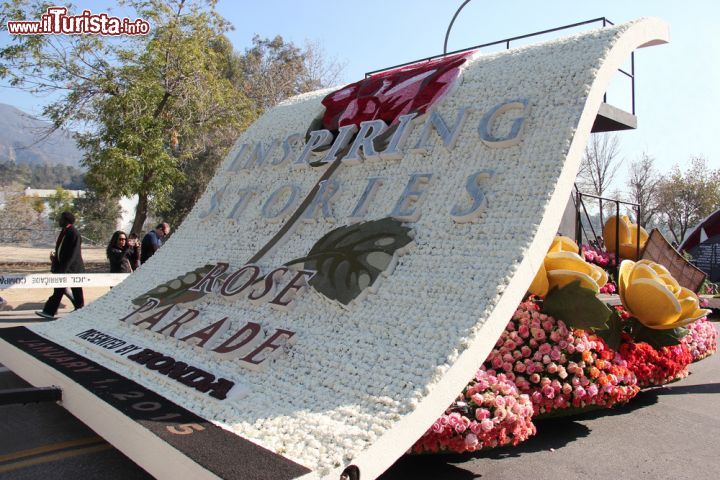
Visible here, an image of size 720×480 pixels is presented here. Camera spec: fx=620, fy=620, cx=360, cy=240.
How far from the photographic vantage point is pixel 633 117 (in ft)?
24.3

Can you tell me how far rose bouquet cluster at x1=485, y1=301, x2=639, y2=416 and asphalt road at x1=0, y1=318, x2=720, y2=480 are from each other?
27cm

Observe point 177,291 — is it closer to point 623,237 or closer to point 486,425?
point 486,425

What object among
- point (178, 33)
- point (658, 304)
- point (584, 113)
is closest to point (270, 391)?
point (584, 113)

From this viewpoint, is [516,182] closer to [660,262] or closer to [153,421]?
[153,421]

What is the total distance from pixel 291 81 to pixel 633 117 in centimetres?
1789

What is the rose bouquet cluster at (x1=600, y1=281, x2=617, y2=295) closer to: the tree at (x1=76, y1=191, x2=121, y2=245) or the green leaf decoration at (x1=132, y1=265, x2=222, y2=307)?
the green leaf decoration at (x1=132, y1=265, x2=222, y2=307)

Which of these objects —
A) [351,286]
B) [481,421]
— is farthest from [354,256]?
[481,421]

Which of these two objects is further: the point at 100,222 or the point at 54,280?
the point at 100,222

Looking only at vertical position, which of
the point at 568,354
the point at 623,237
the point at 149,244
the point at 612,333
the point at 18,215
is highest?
the point at 18,215

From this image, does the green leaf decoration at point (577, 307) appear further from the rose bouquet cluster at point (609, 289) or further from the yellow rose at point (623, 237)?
the yellow rose at point (623, 237)

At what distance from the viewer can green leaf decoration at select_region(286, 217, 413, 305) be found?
4586 mm

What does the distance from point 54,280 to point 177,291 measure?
4.19 meters

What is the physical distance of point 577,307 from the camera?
4.86 meters

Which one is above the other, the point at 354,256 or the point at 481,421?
the point at 354,256
